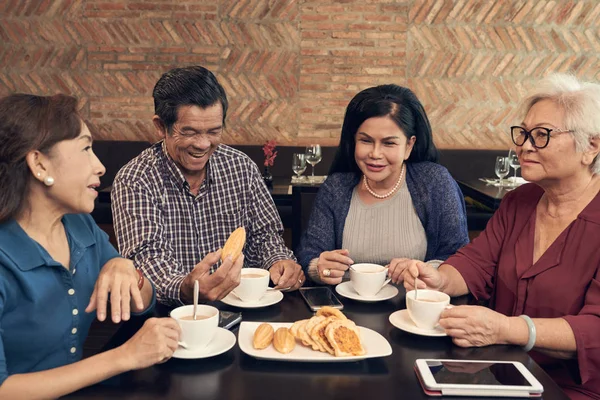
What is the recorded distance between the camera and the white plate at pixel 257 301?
5.39 feet

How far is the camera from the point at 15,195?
1.40 metres

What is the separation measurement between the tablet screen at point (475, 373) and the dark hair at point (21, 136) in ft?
3.38

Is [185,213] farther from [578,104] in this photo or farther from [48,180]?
[578,104]

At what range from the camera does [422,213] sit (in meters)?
2.43

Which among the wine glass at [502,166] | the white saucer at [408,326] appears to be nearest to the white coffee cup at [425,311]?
the white saucer at [408,326]

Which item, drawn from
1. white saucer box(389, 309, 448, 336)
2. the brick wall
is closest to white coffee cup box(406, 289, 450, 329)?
white saucer box(389, 309, 448, 336)

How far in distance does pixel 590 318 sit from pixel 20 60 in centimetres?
571

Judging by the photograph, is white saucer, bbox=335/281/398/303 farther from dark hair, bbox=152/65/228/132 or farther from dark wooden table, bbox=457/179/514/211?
dark wooden table, bbox=457/179/514/211

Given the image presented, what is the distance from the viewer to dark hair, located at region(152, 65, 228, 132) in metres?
2.22

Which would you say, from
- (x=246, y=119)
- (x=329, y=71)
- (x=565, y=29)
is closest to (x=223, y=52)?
(x=246, y=119)

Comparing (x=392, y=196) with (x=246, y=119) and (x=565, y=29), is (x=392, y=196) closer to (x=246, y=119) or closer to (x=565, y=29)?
(x=246, y=119)

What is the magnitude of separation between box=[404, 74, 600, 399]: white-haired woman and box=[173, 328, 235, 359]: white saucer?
0.64 metres

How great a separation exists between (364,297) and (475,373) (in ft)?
1.77

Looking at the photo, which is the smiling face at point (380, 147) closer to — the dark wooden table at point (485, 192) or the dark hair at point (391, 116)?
the dark hair at point (391, 116)
